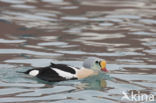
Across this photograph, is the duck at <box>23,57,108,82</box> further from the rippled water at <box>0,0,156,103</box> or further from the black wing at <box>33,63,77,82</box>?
the rippled water at <box>0,0,156,103</box>

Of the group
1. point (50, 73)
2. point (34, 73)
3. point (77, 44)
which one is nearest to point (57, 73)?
point (50, 73)

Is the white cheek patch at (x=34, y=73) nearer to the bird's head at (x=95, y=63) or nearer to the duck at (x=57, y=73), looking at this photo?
the duck at (x=57, y=73)

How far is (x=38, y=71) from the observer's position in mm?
12258

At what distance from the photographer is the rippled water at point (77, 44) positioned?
11.8 meters

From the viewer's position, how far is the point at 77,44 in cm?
1670

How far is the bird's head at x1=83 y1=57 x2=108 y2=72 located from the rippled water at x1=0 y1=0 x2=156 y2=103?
0.26m

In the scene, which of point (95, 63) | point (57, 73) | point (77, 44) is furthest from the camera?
point (77, 44)

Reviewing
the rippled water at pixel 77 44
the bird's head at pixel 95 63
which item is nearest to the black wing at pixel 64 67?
the rippled water at pixel 77 44

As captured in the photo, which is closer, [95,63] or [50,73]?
[50,73]

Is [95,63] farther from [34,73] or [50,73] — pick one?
[34,73]

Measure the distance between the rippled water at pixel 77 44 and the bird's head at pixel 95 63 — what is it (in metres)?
0.26

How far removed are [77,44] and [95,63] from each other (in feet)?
11.9

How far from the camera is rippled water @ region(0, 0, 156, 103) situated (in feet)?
38.7

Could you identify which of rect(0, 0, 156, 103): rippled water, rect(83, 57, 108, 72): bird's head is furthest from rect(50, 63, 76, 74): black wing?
rect(83, 57, 108, 72): bird's head
